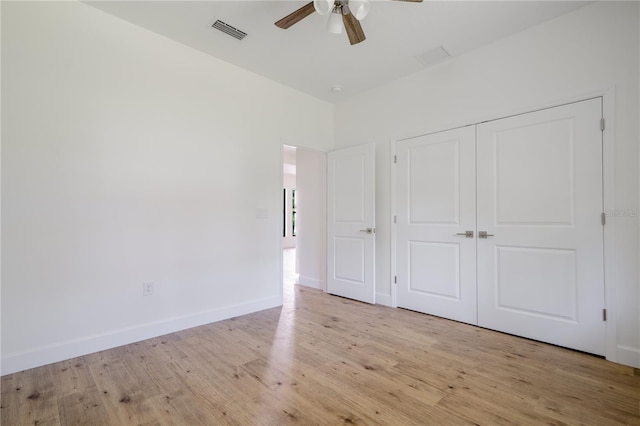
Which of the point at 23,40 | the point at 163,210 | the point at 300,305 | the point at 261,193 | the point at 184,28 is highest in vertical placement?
the point at 184,28

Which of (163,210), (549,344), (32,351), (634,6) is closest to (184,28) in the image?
(163,210)

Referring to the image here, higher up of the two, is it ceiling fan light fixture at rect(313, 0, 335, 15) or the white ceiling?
the white ceiling

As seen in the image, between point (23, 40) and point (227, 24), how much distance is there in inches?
59.0

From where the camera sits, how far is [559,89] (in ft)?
8.20

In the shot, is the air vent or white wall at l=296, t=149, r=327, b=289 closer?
the air vent

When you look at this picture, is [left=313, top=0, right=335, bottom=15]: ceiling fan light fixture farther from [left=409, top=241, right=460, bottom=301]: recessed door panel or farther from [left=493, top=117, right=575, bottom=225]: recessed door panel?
[left=409, top=241, right=460, bottom=301]: recessed door panel

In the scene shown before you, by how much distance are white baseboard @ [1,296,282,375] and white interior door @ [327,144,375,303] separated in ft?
4.33

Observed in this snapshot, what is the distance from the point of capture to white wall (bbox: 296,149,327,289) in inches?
176

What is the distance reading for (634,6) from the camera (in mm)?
2162

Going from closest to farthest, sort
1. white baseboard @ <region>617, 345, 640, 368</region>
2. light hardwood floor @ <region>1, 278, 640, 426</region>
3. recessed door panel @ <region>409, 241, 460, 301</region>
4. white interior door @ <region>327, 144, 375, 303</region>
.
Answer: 1. light hardwood floor @ <region>1, 278, 640, 426</region>
2. white baseboard @ <region>617, 345, 640, 368</region>
3. recessed door panel @ <region>409, 241, 460, 301</region>
4. white interior door @ <region>327, 144, 375, 303</region>

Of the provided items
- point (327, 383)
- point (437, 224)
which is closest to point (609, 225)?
point (437, 224)

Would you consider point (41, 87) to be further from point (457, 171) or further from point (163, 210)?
point (457, 171)

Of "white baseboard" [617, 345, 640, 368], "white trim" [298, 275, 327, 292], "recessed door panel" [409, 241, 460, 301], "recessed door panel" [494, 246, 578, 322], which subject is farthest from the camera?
"white trim" [298, 275, 327, 292]

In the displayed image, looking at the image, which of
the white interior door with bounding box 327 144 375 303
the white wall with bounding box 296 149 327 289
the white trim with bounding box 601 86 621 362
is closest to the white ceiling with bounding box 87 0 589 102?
the white trim with bounding box 601 86 621 362
